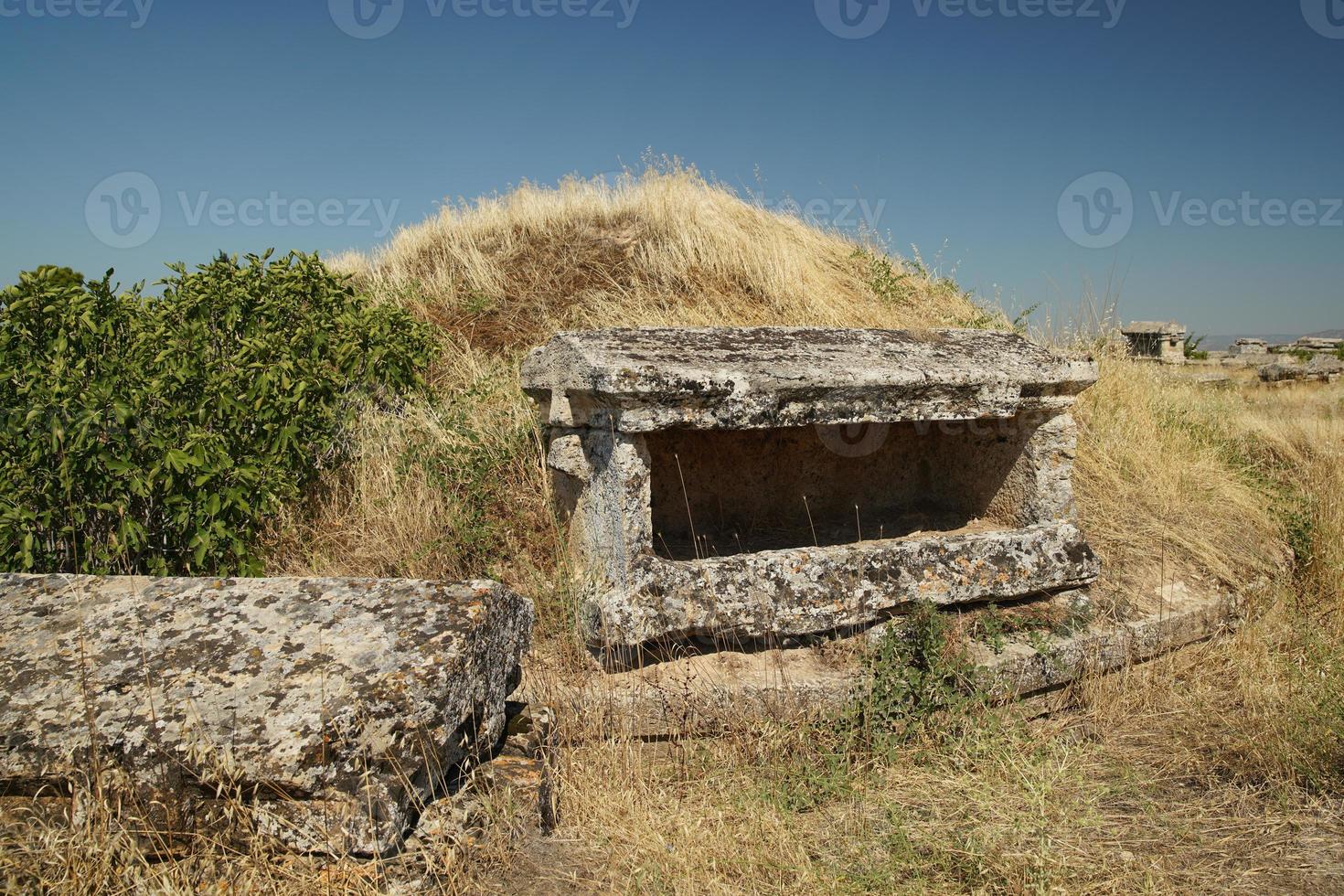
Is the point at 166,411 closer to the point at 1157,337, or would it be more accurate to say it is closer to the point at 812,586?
the point at 812,586

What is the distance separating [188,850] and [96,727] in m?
0.39

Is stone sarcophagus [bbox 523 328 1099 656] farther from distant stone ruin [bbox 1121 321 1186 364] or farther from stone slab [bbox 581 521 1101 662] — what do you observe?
distant stone ruin [bbox 1121 321 1186 364]

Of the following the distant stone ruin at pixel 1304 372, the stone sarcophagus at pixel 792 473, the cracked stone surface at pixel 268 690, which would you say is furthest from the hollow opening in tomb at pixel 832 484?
the distant stone ruin at pixel 1304 372

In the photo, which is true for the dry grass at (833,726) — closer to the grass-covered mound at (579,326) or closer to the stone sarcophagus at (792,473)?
the grass-covered mound at (579,326)

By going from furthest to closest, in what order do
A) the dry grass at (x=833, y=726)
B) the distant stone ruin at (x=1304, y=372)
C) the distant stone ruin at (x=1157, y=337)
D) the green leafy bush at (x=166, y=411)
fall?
1. the distant stone ruin at (x=1157, y=337)
2. the distant stone ruin at (x=1304, y=372)
3. the green leafy bush at (x=166, y=411)
4. the dry grass at (x=833, y=726)

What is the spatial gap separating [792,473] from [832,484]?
0.26m

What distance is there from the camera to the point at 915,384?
12.6 ft

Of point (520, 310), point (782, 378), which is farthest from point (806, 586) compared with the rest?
point (520, 310)

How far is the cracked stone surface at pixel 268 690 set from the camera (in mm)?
2203

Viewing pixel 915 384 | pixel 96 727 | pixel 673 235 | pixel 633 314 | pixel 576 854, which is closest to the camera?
pixel 96 727

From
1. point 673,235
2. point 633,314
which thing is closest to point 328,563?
point 633,314

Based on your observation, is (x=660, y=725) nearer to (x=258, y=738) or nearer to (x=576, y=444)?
(x=576, y=444)

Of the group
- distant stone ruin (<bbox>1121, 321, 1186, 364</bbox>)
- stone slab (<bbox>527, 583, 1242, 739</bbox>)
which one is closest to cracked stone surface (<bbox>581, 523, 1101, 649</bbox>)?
stone slab (<bbox>527, 583, 1242, 739</bbox>)

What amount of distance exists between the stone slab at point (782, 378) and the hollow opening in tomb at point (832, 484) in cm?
48
